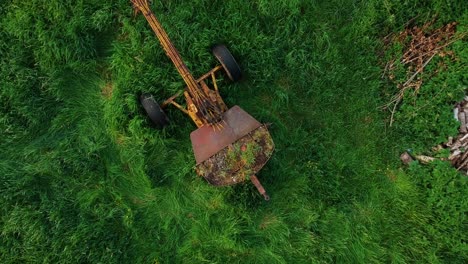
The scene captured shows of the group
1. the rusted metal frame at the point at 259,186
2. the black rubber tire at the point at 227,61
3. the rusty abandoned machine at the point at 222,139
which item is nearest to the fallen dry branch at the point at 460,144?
the rusted metal frame at the point at 259,186

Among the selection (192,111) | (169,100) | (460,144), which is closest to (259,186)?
(192,111)

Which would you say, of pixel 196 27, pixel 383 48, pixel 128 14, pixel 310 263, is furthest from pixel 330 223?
pixel 128 14

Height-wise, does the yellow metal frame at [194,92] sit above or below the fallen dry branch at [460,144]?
above

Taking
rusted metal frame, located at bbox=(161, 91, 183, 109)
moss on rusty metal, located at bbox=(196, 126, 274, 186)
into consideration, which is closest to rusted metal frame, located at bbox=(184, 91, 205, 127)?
rusted metal frame, located at bbox=(161, 91, 183, 109)

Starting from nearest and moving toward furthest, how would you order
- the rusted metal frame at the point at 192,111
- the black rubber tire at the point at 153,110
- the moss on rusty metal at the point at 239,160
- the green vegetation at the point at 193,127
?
the moss on rusty metal at the point at 239,160
the rusted metal frame at the point at 192,111
the black rubber tire at the point at 153,110
the green vegetation at the point at 193,127

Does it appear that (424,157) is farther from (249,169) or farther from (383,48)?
(249,169)

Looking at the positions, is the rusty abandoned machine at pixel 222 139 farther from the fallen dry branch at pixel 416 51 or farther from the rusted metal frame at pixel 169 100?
the fallen dry branch at pixel 416 51

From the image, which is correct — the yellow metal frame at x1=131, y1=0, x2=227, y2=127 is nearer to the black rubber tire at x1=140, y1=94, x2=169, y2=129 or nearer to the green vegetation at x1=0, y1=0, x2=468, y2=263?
the black rubber tire at x1=140, y1=94, x2=169, y2=129
